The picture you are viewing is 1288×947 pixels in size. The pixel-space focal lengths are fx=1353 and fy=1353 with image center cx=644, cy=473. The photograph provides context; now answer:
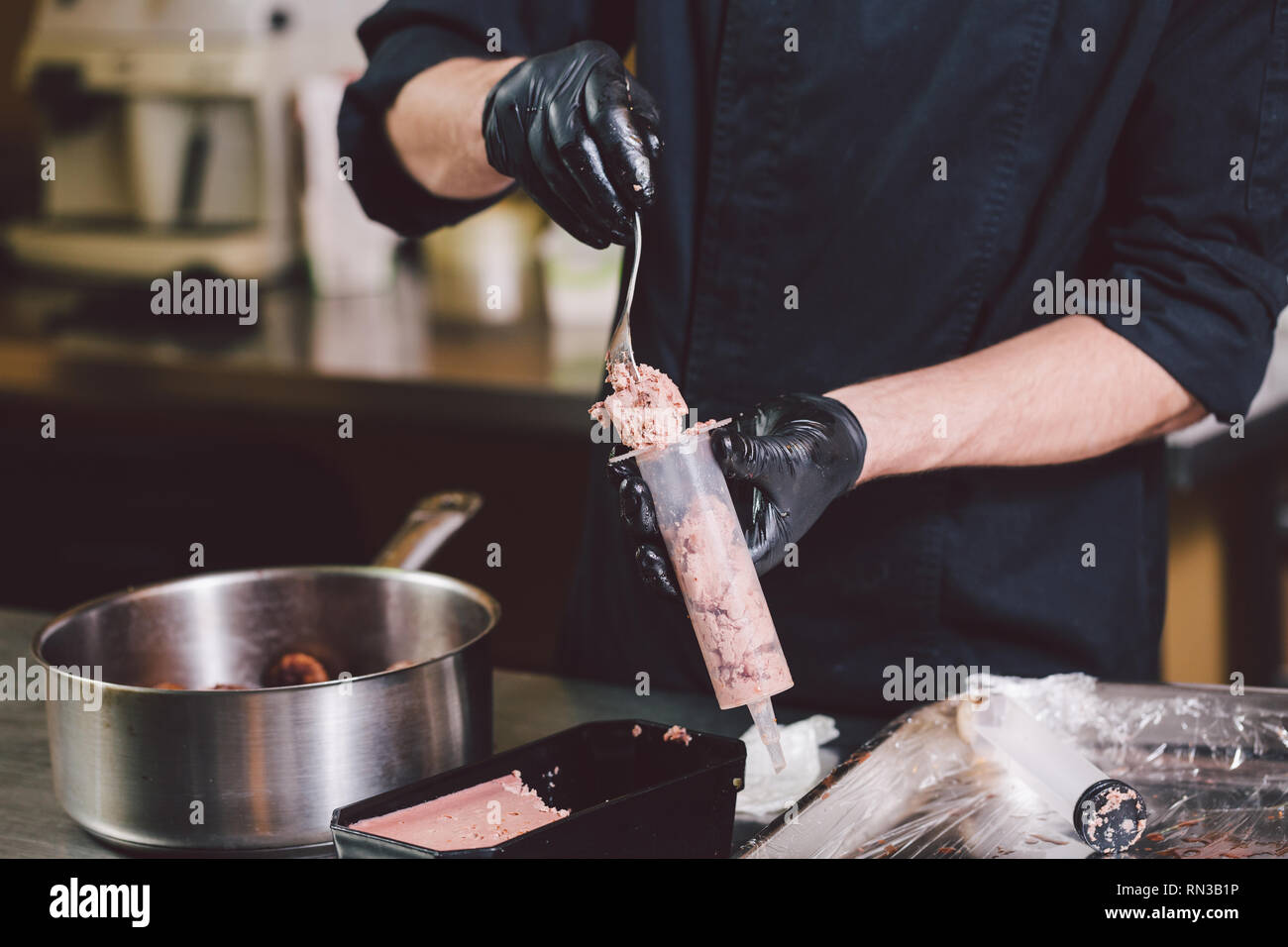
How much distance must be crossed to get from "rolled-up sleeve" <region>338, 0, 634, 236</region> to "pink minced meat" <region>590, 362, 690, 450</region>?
54 cm

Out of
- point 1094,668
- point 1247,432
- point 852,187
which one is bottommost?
point 1094,668

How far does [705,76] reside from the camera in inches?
55.3

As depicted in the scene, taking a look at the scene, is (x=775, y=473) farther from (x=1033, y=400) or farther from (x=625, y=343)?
(x=1033, y=400)

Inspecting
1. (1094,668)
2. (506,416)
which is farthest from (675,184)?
(506,416)

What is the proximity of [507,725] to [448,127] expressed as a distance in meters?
0.60

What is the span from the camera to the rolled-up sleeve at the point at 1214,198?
4.21ft

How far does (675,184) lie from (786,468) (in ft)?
1.64

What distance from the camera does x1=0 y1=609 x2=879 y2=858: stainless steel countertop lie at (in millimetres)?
1020

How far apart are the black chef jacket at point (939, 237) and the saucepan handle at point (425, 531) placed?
0.21m

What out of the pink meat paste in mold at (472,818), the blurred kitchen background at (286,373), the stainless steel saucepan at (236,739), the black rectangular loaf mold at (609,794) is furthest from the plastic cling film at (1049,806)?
the blurred kitchen background at (286,373)

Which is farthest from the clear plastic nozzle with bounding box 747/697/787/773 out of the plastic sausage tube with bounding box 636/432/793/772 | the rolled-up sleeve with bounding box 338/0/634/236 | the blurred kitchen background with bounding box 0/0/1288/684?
the blurred kitchen background with bounding box 0/0/1288/684

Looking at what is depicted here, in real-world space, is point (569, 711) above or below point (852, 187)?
below
